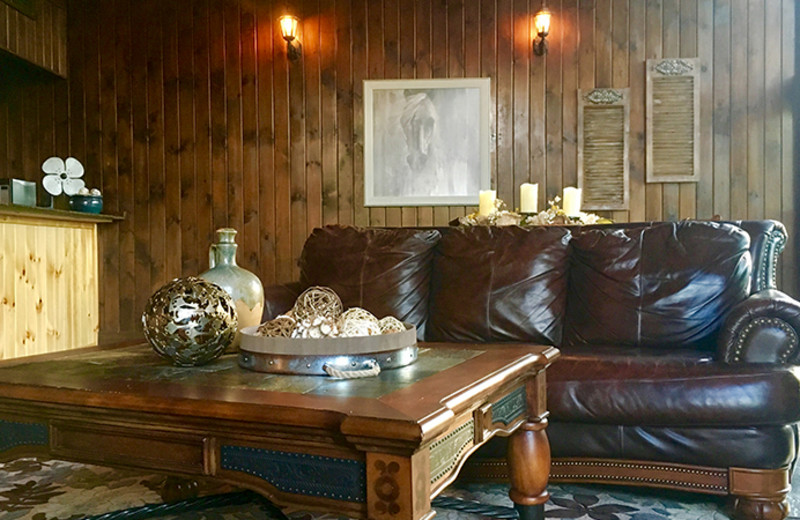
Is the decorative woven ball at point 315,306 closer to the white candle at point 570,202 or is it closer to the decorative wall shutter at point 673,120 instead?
the white candle at point 570,202

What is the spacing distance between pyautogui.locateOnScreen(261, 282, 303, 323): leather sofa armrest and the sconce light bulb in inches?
102

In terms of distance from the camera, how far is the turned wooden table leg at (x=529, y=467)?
1.62 m

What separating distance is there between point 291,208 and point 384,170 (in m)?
0.74

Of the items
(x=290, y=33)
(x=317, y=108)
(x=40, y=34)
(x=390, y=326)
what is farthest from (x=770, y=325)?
(x=40, y=34)

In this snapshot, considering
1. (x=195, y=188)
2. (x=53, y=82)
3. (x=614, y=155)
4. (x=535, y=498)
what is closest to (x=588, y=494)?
(x=535, y=498)

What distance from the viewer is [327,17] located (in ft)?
15.7

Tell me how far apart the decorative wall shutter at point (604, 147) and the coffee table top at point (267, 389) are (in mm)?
3271

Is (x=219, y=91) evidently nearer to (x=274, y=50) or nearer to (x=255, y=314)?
(x=274, y=50)

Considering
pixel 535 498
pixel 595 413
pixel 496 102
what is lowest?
pixel 535 498

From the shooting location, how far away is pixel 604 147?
4547 mm

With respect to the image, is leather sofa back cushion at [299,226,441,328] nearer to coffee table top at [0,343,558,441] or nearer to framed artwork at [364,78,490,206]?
coffee table top at [0,343,558,441]

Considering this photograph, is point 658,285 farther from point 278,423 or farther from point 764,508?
point 278,423

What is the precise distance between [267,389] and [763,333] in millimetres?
1532

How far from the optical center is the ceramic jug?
1639 mm
